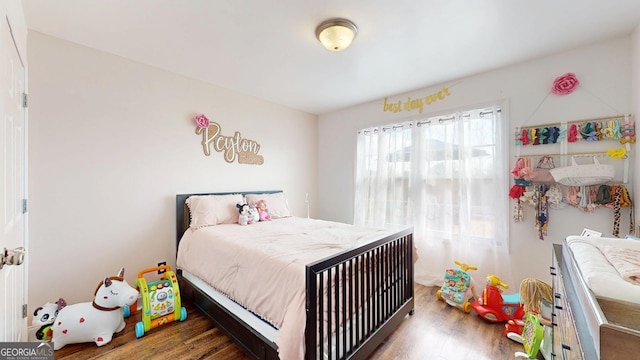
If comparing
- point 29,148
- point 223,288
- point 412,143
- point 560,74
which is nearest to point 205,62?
point 29,148

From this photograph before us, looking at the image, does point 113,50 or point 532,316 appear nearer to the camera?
point 532,316

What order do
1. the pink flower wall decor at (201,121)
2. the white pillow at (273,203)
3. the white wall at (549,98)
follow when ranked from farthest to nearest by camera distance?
the white pillow at (273,203) → the pink flower wall decor at (201,121) → the white wall at (549,98)

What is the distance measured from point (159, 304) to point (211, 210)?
0.92 m

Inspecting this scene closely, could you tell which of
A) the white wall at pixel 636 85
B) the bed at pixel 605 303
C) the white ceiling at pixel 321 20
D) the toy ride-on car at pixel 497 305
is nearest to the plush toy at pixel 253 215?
the white ceiling at pixel 321 20

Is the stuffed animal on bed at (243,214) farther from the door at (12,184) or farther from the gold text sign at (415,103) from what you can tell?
the gold text sign at (415,103)

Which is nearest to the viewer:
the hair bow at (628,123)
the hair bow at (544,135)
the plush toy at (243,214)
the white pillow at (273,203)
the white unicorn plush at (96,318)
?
the white unicorn plush at (96,318)

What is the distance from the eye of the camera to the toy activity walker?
195 centimetres

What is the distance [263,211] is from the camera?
9.75 feet

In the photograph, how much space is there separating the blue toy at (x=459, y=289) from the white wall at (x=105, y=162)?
8.98ft

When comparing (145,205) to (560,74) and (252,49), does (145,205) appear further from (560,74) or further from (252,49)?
(560,74)

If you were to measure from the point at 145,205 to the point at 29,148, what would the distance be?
91cm

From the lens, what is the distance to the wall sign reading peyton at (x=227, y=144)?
2.87 meters

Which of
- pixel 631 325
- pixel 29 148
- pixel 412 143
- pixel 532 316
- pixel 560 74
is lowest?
pixel 532 316

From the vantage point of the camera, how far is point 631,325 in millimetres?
579
